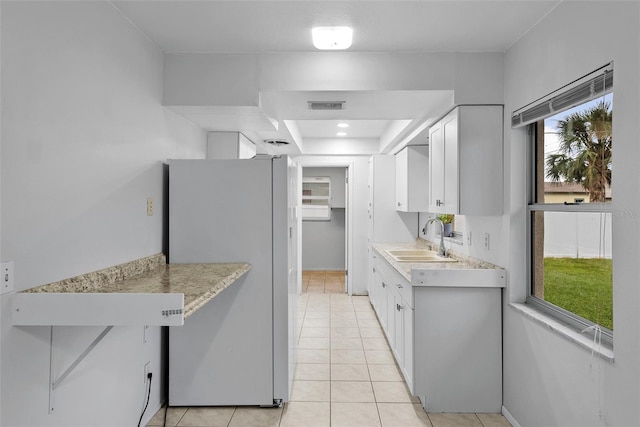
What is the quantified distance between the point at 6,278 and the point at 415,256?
335cm

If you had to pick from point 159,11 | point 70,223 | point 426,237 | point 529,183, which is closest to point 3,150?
point 70,223

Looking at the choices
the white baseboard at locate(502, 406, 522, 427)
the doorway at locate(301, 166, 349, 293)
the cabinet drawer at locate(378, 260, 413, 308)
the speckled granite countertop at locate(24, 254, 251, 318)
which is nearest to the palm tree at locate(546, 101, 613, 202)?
the cabinet drawer at locate(378, 260, 413, 308)

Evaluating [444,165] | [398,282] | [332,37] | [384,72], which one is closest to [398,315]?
[398,282]

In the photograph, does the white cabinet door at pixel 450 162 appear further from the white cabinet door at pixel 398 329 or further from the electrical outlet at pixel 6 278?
the electrical outlet at pixel 6 278

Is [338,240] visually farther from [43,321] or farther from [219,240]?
[43,321]

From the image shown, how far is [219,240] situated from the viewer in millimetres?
2742

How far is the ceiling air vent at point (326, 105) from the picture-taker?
2.96m

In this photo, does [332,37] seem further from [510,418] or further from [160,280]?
[510,418]

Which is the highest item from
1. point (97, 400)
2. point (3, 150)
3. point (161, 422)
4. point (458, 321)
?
point (3, 150)

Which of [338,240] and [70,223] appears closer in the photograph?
[70,223]

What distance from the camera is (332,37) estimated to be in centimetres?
238

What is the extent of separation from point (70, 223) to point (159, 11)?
1.27 m

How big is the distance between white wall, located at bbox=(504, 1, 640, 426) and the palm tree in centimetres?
18

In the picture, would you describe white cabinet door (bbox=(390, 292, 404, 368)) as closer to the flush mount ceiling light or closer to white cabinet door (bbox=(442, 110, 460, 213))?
white cabinet door (bbox=(442, 110, 460, 213))
